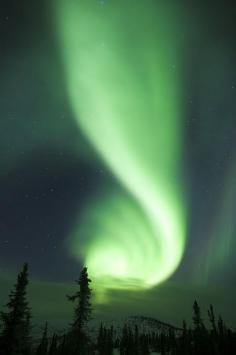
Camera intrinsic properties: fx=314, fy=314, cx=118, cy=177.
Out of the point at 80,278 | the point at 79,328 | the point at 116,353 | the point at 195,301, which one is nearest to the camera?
the point at 79,328

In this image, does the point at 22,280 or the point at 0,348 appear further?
the point at 22,280

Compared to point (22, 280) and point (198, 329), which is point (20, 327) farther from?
point (198, 329)

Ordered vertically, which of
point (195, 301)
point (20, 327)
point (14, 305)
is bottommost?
point (20, 327)

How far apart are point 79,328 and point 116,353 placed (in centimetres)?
10571

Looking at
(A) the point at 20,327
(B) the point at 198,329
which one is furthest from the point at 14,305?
(B) the point at 198,329

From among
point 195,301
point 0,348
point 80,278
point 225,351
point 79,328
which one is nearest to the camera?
point 0,348

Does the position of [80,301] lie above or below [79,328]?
above

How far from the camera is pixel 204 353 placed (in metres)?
67.8

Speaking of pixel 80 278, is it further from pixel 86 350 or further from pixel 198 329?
pixel 198 329

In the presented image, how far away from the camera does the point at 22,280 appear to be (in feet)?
105

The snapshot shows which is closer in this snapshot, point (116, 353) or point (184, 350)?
point (184, 350)

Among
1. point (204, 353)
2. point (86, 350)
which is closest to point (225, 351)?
point (204, 353)

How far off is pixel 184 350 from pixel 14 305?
64494 millimetres

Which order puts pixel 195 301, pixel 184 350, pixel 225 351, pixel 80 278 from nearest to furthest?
pixel 80 278, pixel 195 301, pixel 225 351, pixel 184 350
